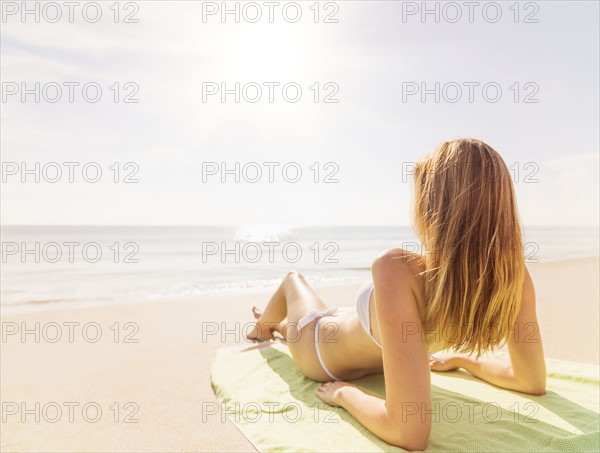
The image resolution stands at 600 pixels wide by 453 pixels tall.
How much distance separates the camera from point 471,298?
189 cm

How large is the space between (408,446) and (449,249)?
3.09ft

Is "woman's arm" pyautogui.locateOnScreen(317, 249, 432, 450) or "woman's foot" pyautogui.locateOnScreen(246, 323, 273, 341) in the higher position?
"woman's arm" pyautogui.locateOnScreen(317, 249, 432, 450)

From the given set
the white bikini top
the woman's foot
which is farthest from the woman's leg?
the white bikini top

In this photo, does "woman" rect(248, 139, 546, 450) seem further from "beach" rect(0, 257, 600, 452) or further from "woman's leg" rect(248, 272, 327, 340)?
"woman's leg" rect(248, 272, 327, 340)

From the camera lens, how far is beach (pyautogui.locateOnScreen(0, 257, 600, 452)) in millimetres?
2443

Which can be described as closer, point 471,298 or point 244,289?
point 471,298

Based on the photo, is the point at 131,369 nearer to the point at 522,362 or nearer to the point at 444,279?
the point at 444,279

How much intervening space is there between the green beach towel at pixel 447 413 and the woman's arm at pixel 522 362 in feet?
0.20

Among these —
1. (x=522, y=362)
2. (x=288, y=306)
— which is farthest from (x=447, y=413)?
(x=288, y=306)

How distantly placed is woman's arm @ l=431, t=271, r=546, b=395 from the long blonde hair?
42 cm

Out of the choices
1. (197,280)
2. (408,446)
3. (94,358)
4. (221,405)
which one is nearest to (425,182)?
(408,446)

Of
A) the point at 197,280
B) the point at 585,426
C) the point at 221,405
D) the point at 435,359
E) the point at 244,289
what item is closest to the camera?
the point at 585,426

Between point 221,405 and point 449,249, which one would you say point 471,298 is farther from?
point 221,405

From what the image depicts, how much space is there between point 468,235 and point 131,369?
2.96 meters
